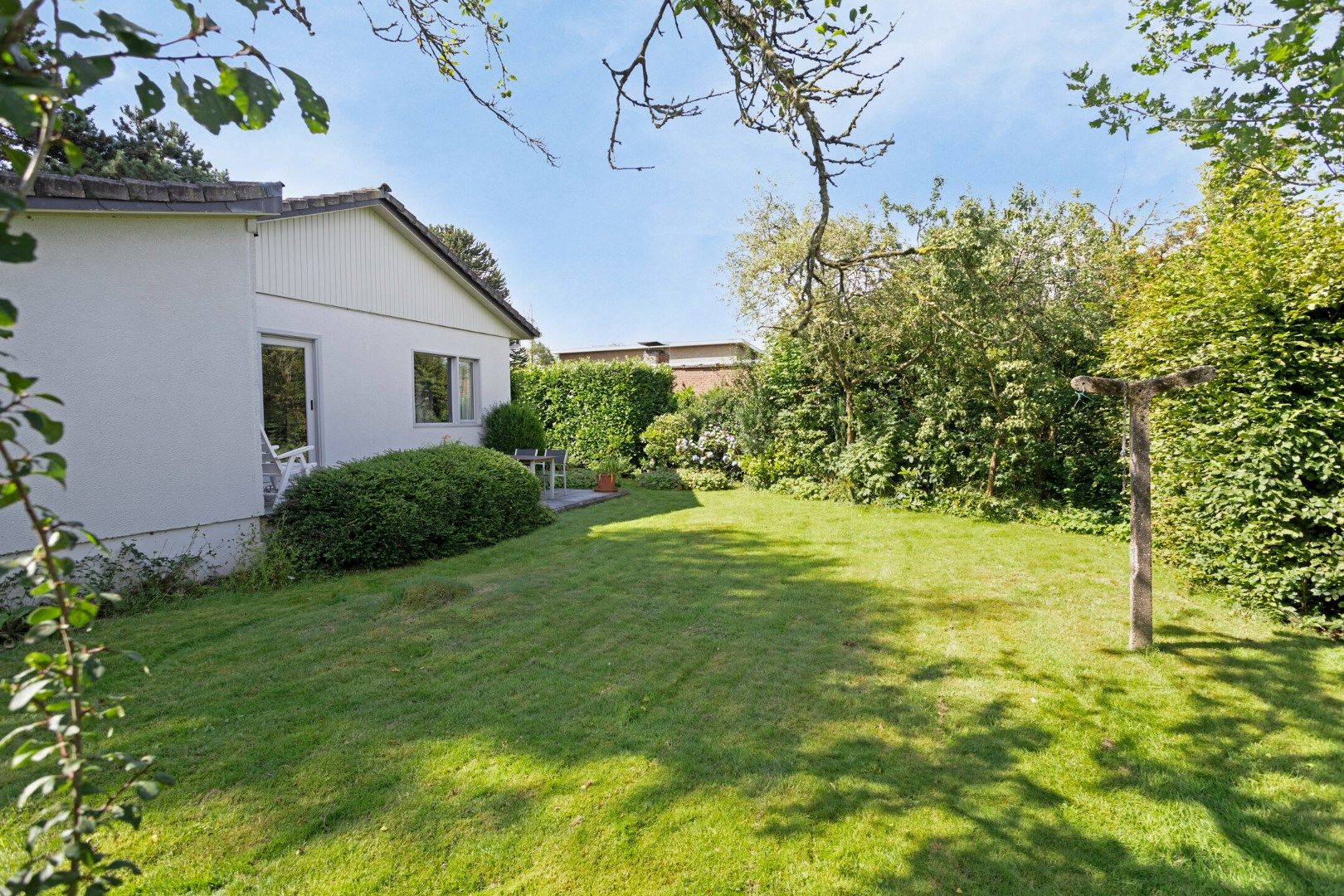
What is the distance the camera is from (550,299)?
3047cm

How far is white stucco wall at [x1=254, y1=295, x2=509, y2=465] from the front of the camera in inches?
333

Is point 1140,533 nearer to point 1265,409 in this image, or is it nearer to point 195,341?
point 1265,409

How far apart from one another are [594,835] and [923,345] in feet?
29.5

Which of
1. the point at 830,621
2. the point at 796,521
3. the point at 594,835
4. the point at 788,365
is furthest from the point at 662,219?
the point at 594,835

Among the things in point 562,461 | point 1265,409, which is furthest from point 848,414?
point 1265,409

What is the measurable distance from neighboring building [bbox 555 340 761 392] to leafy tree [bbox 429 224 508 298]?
18.7ft

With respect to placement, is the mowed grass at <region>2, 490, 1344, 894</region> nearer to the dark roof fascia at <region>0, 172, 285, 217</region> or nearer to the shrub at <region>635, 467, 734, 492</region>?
the dark roof fascia at <region>0, 172, 285, 217</region>

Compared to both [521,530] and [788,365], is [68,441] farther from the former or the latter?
[788,365]

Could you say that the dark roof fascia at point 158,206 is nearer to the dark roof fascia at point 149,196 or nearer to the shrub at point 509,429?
the dark roof fascia at point 149,196

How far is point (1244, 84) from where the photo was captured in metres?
5.03

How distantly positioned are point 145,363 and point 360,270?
13.0ft

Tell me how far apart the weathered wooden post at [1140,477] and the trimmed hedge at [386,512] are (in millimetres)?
6580

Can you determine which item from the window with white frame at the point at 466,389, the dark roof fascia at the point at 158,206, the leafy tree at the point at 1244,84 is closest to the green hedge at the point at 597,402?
the window with white frame at the point at 466,389

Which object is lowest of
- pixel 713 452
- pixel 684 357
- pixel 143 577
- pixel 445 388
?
pixel 143 577
